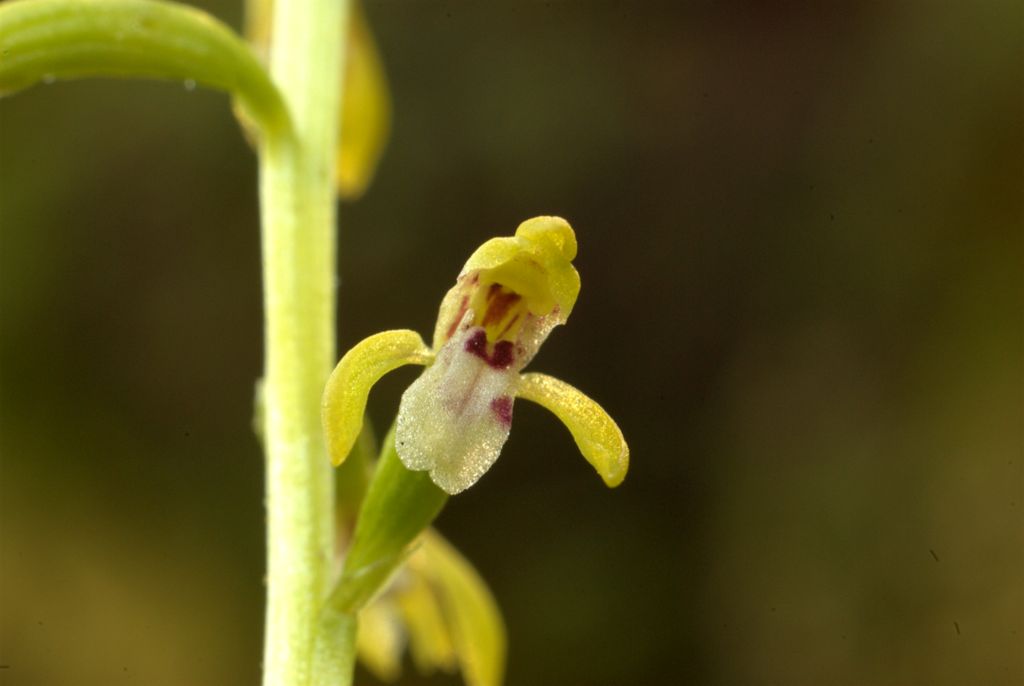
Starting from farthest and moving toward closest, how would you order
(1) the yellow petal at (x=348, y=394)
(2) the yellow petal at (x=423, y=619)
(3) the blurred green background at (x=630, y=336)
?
(3) the blurred green background at (x=630, y=336), (2) the yellow petal at (x=423, y=619), (1) the yellow petal at (x=348, y=394)

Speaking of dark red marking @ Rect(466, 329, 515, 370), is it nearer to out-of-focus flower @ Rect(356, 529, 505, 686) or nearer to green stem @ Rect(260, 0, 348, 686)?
green stem @ Rect(260, 0, 348, 686)

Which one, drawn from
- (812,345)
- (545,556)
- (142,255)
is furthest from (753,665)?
(142,255)

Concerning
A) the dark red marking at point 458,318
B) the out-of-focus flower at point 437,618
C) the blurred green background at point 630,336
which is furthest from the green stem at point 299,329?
the blurred green background at point 630,336

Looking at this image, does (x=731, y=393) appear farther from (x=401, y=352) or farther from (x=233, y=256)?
(x=401, y=352)

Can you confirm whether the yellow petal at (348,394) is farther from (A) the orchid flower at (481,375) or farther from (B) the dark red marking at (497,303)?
(B) the dark red marking at (497,303)

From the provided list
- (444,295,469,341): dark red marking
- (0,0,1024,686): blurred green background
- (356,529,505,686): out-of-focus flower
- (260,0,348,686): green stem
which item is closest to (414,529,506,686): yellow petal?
(356,529,505,686): out-of-focus flower

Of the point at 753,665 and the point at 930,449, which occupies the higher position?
the point at 930,449

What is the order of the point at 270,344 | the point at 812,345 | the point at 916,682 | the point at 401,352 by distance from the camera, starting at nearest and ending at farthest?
the point at 401,352
the point at 270,344
the point at 916,682
the point at 812,345
